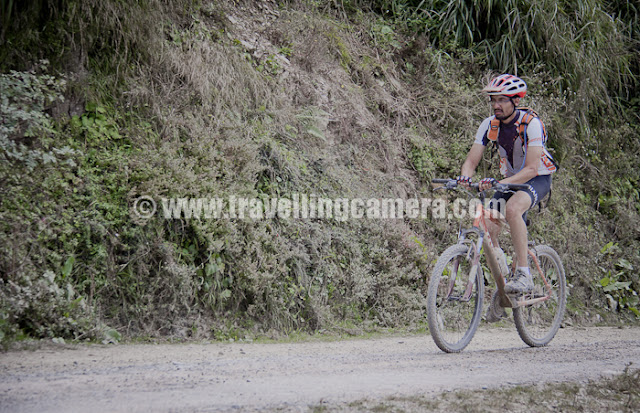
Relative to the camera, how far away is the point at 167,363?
4840mm

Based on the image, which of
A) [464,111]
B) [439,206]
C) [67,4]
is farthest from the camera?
[464,111]

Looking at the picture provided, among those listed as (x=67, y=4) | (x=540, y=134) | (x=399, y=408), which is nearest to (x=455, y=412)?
(x=399, y=408)

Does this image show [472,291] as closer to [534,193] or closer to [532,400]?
[534,193]

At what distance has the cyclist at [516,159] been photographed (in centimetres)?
607

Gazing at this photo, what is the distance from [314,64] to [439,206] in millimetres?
3281

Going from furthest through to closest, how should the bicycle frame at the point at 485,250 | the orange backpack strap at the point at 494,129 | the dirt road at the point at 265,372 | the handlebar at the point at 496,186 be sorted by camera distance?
the orange backpack strap at the point at 494,129
the bicycle frame at the point at 485,250
the handlebar at the point at 496,186
the dirt road at the point at 265,372

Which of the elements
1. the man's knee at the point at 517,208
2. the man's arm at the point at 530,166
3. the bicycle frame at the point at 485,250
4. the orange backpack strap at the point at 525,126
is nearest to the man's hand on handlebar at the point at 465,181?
the bicycle frame at the point at 485,250

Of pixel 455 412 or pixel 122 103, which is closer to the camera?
pixel 455 412

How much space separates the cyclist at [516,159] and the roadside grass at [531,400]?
1.86 meters

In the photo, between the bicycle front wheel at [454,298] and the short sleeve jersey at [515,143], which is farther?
the short sleeve jersey at [515,143]

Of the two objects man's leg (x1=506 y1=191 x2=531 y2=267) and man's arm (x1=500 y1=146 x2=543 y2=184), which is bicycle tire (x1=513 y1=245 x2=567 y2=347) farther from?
man's arm (x1=500 y1=146 x2=543 y2=184)

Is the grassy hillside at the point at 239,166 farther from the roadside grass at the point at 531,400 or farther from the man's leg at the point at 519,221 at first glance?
the roadside grass at the point at 531,400

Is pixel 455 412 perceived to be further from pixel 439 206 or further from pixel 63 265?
pixel 439 206

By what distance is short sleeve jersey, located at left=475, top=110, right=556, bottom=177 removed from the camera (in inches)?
239
